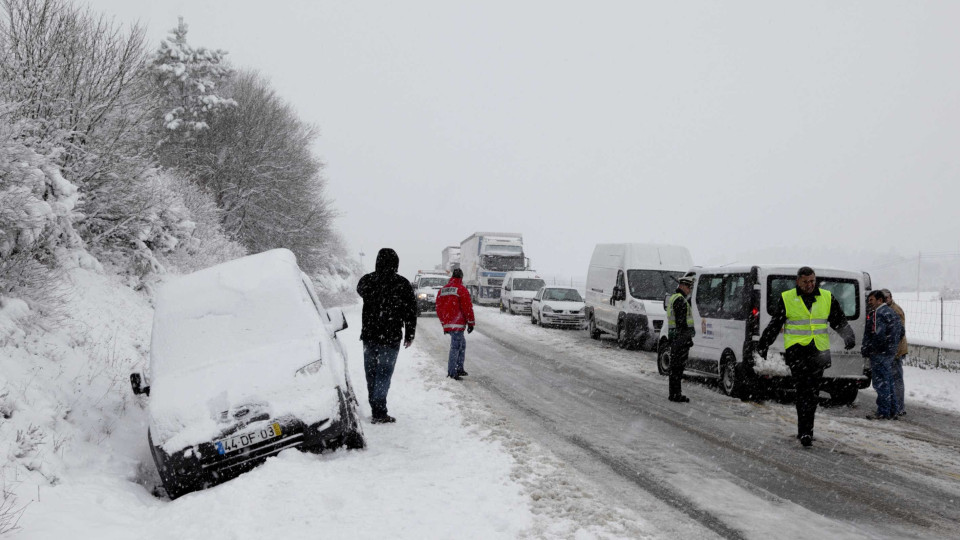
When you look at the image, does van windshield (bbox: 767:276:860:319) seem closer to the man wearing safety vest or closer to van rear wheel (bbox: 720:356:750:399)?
van rear wheel (bbox: 720:356:750:399)

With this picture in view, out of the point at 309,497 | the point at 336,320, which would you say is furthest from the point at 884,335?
the point at 309,497

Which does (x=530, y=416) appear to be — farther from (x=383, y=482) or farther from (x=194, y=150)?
(x=194, y=150)

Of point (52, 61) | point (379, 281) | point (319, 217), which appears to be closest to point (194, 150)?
point (319, 217)

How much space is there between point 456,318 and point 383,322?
3.83 meters

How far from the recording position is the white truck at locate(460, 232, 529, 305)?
35.1 meters

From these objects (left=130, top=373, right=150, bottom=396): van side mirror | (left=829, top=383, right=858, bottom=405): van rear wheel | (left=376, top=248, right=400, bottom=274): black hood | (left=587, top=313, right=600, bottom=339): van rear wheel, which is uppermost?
(left=376, top=248, right=400, bottom=274): black hood

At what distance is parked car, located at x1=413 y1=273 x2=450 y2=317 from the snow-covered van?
709 inches

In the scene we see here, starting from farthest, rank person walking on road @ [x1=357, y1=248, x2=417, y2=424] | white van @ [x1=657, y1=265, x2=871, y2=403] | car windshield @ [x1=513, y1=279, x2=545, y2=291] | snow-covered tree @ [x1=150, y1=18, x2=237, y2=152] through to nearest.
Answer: car windshield @ [x1=513, y1=279, x2=545, y2=291] → snow-covered tree @ [x1=150, y1=18, x2=237, y2=152] → white van @ [x1=657, y1=265, x2=871, y2=403] → person walking on road @ [x1=357, y1=248, x2=417, y2=424]

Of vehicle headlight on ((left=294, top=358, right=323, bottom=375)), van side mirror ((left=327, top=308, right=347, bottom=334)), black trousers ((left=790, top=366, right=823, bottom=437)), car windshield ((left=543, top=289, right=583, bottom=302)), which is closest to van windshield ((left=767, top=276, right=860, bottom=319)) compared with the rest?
black trousers ((left=790, top=366, right=823, bottom=437))

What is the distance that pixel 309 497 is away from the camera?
4.38m

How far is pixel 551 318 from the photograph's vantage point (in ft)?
73.5

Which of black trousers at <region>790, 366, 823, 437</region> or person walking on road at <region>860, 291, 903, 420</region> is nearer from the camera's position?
Answer: black trousers at <region>790, 366, 823, 437</region>

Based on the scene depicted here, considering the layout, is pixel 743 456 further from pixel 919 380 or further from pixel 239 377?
pixel 919 380

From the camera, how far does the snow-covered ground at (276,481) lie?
405 centimetres
